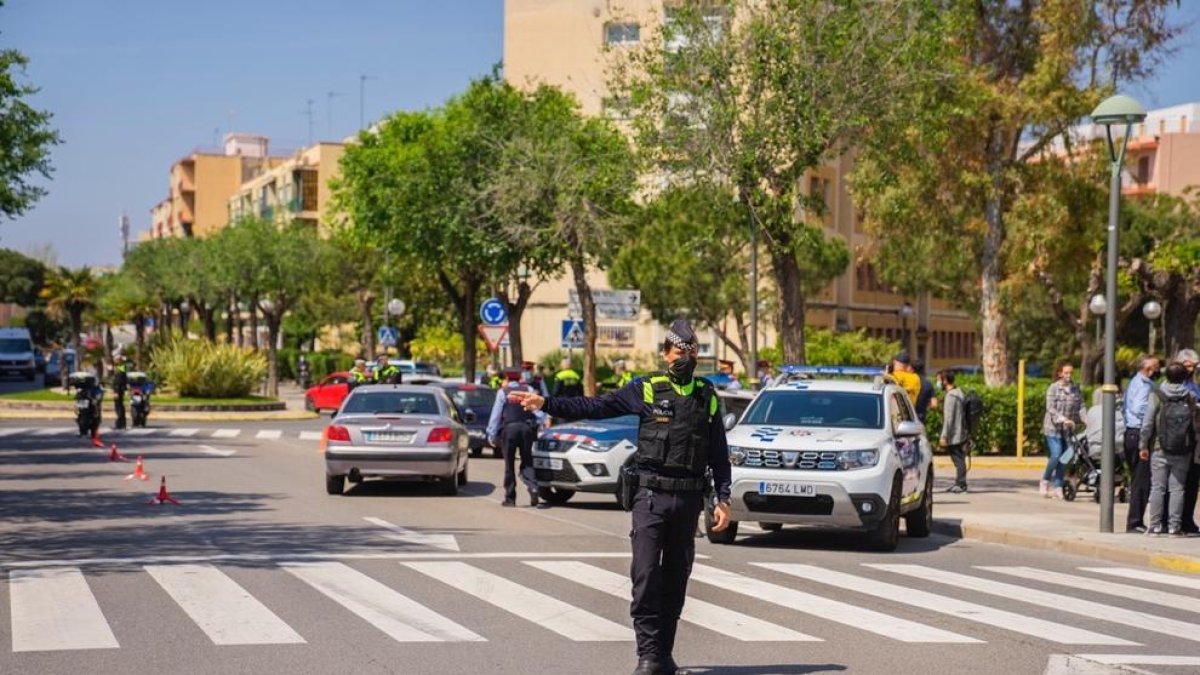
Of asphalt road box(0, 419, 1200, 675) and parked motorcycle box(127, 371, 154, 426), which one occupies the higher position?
parked motorcycle box(127, 371, 154, 426)

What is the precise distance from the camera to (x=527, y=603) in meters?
12.2

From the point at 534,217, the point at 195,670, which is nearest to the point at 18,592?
the point at 195,670

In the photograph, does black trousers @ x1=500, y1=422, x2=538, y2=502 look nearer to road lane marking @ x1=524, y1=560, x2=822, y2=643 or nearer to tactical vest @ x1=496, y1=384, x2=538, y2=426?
tactical vest @ x1=496, y1=384, x2=538, y2=426

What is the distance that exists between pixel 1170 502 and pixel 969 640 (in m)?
8.27

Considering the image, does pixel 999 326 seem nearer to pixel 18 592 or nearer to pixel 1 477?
pixel 1 477

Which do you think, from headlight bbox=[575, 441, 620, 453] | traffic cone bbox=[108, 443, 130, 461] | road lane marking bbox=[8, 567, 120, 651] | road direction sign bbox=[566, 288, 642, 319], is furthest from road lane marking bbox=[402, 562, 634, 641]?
road direction sign bbox=[566, 288, 642, 319]

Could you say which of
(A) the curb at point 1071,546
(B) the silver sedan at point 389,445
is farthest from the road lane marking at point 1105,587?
(B) the silver sedan at point 389,445

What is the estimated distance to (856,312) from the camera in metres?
71.5

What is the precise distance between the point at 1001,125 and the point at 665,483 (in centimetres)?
3088

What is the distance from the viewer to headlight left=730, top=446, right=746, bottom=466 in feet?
55.1

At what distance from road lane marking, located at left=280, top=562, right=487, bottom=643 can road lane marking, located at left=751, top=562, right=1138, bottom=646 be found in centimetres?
364

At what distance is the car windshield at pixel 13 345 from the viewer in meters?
86.9

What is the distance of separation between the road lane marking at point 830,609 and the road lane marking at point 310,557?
1.68 m

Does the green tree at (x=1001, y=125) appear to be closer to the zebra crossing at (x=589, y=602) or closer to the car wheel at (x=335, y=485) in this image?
the car wheel at (x=335, y=485)
